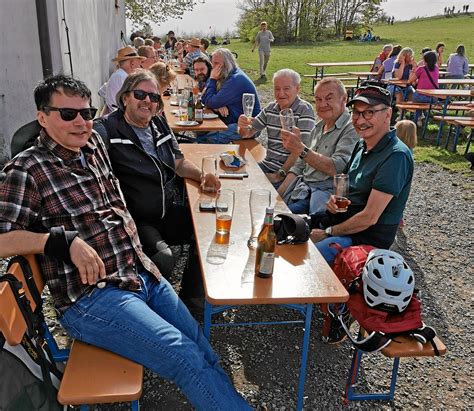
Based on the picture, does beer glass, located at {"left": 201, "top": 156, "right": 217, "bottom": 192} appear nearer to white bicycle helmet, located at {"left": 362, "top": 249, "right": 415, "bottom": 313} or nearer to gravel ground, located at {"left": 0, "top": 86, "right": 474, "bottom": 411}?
gravel ground, located at {"left": 0, "top": 86, "right": 474, "bottom": 411}

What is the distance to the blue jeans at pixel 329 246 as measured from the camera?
274cm

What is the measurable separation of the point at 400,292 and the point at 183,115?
3.61m

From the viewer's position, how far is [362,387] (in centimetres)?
256

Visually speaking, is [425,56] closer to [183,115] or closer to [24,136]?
[183,115]

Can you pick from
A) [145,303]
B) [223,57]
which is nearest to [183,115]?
[223,57]

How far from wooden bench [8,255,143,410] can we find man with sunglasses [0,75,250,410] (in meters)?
0.05

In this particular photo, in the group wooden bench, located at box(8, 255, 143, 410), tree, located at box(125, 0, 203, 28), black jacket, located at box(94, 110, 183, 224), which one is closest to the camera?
wooden bench, located at box(8, 255, 143, 410)

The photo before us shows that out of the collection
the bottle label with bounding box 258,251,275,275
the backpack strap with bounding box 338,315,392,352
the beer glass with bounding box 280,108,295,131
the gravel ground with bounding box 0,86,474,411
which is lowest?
the gravel ground with bounding box 0,86,474,411

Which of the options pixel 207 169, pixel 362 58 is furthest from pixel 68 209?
pixel 362 58

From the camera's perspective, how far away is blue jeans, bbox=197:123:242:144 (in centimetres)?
501

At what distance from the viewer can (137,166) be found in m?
2.91

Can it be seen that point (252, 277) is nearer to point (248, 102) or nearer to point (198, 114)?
point (248, 102)

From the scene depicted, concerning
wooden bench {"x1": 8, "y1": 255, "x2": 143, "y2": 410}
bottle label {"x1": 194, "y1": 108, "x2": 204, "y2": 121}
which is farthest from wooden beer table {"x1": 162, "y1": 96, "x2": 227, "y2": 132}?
wooden bench {"x1": 8, "y1": 255, "x2": 143, "y2": 410}

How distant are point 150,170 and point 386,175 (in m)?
1.53
